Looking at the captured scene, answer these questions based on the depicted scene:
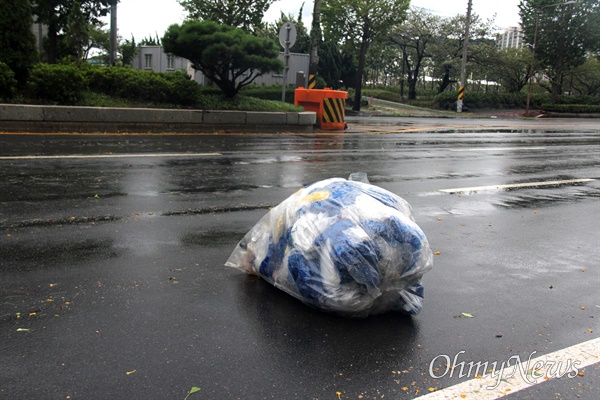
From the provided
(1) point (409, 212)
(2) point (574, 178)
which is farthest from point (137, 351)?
(2) point (574, 178)

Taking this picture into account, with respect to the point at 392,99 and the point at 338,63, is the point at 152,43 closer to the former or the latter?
the point at 338,63

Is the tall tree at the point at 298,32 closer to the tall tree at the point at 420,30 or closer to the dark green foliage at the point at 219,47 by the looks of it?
the tall tree at the point at 420,30

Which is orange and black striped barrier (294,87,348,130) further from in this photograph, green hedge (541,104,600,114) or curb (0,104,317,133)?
green hedge (541,104,600,114)

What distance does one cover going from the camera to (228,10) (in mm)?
31750

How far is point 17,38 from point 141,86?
3.30 m

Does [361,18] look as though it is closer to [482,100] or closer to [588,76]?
[482,100]

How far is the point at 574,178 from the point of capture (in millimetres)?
10945

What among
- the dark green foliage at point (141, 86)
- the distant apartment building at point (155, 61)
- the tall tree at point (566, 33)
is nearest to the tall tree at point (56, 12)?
the distant apartment building at point (155, 61)

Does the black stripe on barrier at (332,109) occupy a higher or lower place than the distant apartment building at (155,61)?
lower

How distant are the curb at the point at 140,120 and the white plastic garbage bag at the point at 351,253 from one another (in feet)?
36.3

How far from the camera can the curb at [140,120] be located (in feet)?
42.9

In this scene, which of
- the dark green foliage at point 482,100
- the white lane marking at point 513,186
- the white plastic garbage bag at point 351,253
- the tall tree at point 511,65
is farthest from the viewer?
the tall tree at point 511,65

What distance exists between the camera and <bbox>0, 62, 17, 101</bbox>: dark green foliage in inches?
526

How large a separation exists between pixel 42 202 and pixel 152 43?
155ft
